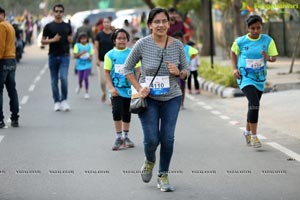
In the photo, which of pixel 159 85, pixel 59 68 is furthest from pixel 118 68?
pixel 59 68

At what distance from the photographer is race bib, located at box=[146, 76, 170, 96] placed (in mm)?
8229

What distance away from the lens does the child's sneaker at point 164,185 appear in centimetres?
831

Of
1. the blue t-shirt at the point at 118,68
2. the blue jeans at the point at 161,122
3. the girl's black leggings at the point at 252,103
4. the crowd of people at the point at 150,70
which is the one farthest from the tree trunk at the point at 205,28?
the blue jeans at the point at 161,122

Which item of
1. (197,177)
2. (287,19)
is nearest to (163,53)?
(197,177)

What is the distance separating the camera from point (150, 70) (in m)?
8.27

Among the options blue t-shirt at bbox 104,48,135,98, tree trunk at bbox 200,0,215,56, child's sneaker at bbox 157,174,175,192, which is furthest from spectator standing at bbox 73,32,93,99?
tree trunk at bbox 200,0,215,56

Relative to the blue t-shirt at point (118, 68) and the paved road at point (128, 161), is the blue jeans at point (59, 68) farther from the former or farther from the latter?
the blue t-shirt at point (118, 68)

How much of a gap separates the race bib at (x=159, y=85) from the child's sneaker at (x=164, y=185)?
823mm

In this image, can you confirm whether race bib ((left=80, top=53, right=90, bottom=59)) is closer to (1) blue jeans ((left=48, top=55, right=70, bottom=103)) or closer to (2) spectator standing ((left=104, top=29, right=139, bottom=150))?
(1) blue jeans ((left=48, top=55, right=70, bottom=103))

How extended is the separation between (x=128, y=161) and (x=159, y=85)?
2235 millimetres

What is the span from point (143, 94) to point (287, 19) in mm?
20832

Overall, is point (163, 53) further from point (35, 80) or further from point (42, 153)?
point (35, 80)

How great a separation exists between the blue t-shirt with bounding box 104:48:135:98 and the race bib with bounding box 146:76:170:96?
10.3 feet

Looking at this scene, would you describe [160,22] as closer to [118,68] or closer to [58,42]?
[118,68]
